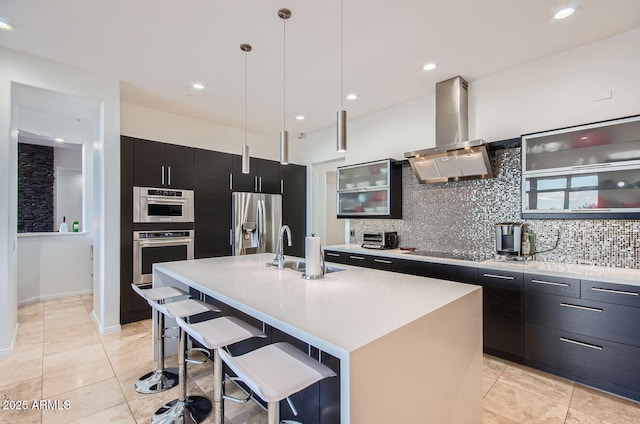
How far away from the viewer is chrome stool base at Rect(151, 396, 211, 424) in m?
1.83

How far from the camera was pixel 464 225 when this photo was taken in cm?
339

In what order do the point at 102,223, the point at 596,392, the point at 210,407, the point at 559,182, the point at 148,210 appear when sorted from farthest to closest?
1. the point at 148,210
2. the point at 102,223
3. the point at 559,182
4. the point at 596,392
5. the point at 210,407

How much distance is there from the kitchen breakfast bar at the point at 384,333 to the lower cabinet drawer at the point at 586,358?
43.1 inches

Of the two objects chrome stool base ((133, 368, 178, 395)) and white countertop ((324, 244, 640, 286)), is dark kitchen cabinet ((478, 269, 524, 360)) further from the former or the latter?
chrome stool base ((133, 368, 178, 395))

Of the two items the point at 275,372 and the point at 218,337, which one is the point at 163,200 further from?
the point at 275,372

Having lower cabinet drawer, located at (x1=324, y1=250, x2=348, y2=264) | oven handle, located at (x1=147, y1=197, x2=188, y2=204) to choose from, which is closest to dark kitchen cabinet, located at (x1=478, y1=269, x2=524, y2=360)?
lower cabinet drawer, located at (x1=324, y1=250, x2=348, y2=264)

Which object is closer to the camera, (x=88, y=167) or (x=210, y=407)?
(x=210, y=407)

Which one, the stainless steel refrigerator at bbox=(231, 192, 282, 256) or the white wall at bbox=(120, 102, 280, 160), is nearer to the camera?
the white wall at bbox=(120, 102, 280, 160)

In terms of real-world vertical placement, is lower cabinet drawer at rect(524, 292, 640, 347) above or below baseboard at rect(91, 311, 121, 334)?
above

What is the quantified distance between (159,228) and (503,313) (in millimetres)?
3914

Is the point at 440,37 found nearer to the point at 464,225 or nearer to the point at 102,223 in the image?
the point at 464,225

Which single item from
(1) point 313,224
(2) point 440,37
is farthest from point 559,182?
(1) point 313,224

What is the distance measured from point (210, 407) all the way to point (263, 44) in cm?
288

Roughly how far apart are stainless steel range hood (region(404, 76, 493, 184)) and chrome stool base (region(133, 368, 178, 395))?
10.4 feet
